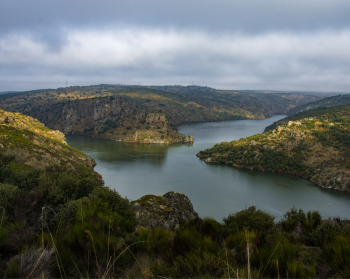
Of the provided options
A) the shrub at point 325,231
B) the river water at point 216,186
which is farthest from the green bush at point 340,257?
the river water at point 216,186

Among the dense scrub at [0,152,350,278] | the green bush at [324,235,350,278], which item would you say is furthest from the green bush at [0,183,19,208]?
the green bush at [324,235,350,278]

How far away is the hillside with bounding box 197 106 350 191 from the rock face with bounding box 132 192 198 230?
29.4 meters

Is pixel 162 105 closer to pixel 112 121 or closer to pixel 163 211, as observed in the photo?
pixel 112 121

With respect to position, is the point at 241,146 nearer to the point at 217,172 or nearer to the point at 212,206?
the point at 217,172

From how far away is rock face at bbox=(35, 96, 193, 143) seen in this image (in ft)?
231

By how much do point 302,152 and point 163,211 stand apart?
38.1 metres

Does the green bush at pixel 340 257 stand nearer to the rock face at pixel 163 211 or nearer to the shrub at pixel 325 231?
the shrub at pixel 325 231

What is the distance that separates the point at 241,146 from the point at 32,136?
38.7 m

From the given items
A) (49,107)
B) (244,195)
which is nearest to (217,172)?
(244,195)

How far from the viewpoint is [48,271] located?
2799 mm

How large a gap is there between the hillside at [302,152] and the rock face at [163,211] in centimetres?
2936

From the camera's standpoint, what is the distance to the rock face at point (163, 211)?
26.0ft

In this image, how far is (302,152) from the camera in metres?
38.8

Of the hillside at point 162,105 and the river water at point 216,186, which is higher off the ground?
the hillside at point 162,105
